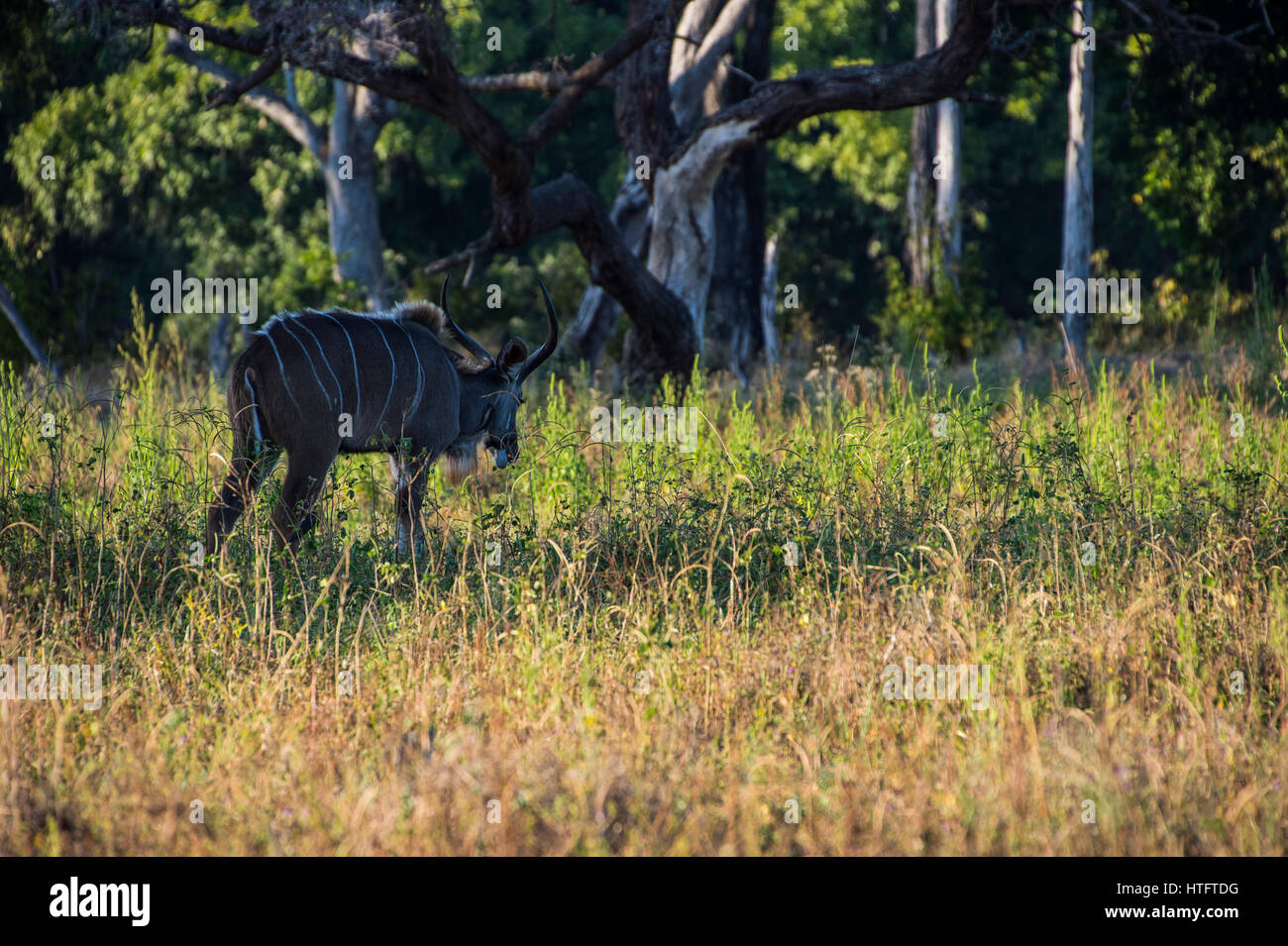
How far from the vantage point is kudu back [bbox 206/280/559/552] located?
6.37 meters

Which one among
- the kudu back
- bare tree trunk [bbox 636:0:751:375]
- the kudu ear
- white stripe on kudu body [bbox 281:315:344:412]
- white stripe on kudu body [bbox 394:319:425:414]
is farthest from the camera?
bare tree trunk [bbox 636:0:751:375]

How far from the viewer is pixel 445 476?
7.96m

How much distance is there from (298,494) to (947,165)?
14.9 m

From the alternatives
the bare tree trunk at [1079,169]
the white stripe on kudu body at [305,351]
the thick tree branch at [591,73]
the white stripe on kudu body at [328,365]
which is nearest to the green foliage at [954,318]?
the bare tree trunk at [1079,169]

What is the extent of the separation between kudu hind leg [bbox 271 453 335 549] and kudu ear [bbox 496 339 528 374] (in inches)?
64.0

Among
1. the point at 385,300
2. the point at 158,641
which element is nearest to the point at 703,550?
the point at 158,641

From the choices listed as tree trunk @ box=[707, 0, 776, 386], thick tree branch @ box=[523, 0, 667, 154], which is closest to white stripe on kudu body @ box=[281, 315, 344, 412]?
thick tree branch @ box=[523, 0, 667, 154]

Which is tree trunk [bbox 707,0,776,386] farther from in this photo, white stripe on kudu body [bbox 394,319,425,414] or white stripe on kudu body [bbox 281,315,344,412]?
white stripe on kudu body [bbox 281,315,344,412]

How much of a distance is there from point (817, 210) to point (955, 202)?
28.3 ft

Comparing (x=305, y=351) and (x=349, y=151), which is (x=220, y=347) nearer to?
(x=349, y=151)

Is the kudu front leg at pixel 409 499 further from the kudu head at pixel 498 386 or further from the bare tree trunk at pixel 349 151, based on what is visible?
the bare tree trunk at pixel 349 151

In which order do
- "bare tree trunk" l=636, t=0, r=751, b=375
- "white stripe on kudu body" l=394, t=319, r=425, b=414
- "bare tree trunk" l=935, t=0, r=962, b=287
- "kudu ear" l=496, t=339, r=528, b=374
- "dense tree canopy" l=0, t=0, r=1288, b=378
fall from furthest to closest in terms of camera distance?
"bare tree trunk" l=935, t=0, r=962, b=287 < "dense tree canopy" l=0, t=0, r=1288, b=378 < "bare tree trunk" l=636, t=0, r=751, b=375 < "kudu ear" l=496, t=339, r=528, b=374 < "white stripe on kudu body" l=394, t=319, r=425, b=414

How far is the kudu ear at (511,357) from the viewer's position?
7.77 meters

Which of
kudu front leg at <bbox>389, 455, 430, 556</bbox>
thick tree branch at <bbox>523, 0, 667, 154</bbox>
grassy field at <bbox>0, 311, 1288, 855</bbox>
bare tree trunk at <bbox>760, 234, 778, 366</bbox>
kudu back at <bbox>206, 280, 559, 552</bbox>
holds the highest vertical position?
thick tree branch at <bbox>523, 0, 667, 154</bbox>
